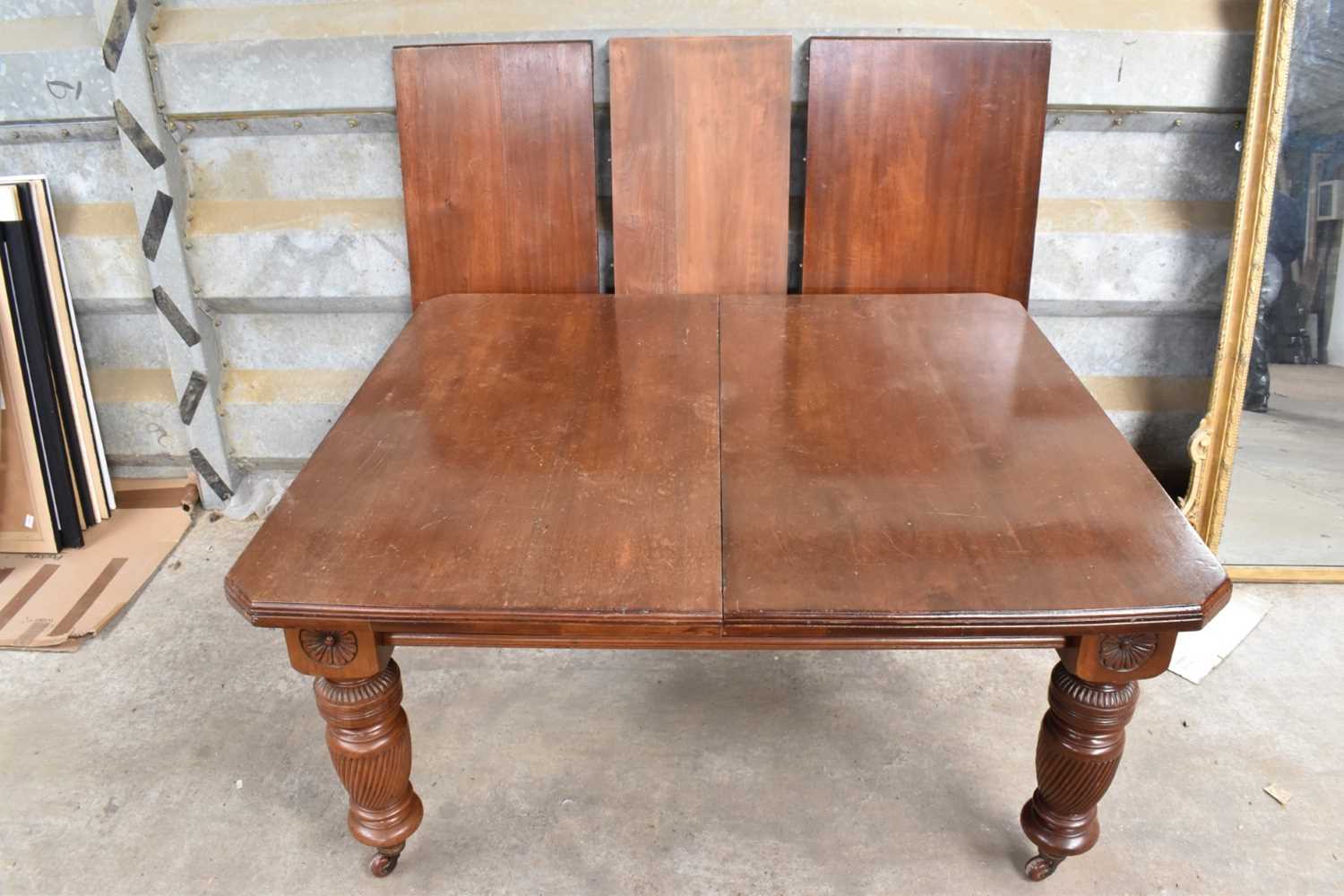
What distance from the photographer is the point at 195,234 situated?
2.79m

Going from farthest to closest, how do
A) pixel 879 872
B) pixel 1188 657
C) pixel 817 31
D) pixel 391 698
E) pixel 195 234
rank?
pixel 195 234 < pixel 817 31 < pixel 1188 657 < pixel 879 872 < pixel 391 698

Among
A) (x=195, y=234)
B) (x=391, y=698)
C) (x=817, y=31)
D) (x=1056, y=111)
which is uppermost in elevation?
(x=817, y=31)

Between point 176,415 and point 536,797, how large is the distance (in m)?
1.79

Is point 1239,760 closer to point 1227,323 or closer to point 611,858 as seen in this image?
point 1227,323

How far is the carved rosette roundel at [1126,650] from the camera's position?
1458mm

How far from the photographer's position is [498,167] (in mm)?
2607

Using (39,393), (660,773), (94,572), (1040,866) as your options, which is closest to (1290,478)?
(1040,866)

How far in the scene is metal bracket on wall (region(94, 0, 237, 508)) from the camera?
2.59 meters

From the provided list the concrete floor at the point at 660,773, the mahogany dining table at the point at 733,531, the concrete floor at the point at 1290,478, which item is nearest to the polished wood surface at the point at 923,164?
the mahogany dining table at the point at 733,531

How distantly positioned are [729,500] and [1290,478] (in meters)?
1.88

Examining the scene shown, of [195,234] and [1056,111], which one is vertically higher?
[1056,111]

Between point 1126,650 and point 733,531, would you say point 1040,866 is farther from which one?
point 733,531

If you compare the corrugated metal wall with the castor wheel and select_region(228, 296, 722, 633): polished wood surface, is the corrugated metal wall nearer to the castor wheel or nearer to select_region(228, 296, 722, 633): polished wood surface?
select_region(228, 296, 722, 633): polished wood surface

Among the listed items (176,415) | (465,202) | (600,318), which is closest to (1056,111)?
(600,318)
